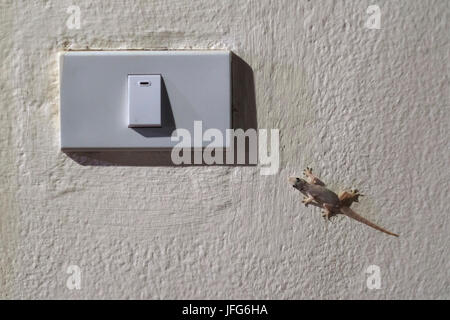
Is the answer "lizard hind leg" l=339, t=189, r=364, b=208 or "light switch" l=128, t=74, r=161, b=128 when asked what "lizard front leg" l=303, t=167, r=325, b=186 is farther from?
"light switch" l=128, t=74, r=161, b=128

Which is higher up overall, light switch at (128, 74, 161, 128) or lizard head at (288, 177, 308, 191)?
light switch at (128, 74, 161, 128)

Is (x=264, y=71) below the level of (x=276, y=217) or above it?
above

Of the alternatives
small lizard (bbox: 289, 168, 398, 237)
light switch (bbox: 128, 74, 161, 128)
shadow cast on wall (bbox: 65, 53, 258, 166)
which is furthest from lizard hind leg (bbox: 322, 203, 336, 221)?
light switch (bbox: 128, 74, 161, 128)

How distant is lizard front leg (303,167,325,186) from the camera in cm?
57

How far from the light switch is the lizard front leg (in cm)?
18

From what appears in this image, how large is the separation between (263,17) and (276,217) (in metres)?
0.24

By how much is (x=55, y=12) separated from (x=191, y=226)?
30cm

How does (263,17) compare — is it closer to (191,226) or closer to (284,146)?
(284,146)

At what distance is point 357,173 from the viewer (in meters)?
0.57

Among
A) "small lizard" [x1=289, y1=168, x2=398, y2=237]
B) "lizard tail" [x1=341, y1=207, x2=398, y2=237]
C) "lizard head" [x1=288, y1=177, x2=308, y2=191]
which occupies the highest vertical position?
"lizard head" [x1=288, y1=177, x2=308, y2=191]
